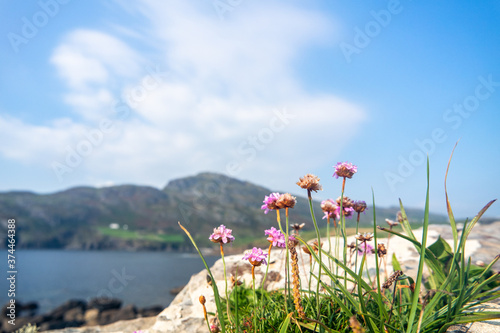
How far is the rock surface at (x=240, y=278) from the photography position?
4.88m

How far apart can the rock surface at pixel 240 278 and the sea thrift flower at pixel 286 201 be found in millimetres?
1515

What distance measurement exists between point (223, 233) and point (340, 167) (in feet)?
4.49


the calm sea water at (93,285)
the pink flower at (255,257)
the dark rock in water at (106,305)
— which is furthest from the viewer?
the calm sea water at (93,285)

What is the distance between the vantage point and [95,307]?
3303cm

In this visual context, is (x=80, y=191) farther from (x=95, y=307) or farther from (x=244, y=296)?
(x=244, y=296)

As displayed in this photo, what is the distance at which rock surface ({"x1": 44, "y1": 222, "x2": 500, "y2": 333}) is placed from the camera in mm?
4883

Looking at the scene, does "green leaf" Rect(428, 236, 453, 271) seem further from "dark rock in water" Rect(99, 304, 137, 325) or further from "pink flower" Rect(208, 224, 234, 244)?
"dark rock in water" Rect(99, 304, 137, 325)

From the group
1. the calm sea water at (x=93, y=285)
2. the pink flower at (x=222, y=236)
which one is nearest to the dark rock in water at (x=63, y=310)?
the calm sea water at (x=93, y=285)

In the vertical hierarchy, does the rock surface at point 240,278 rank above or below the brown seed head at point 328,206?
below

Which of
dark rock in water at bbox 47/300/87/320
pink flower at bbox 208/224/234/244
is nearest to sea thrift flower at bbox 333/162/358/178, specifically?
pink flower at bbox 208/224/234/244

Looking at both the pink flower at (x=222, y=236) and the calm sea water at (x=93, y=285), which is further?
the calm sea water at (x=93, y=285)

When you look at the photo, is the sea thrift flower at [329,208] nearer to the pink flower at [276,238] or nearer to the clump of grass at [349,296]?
the clump of grass at [349,296]

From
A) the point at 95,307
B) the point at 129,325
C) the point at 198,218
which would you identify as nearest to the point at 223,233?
the point at 129,325

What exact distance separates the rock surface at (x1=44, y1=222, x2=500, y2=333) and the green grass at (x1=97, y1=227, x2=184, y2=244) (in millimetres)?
142399
